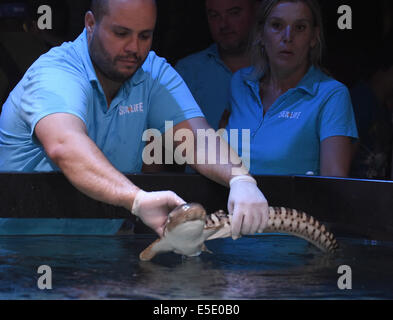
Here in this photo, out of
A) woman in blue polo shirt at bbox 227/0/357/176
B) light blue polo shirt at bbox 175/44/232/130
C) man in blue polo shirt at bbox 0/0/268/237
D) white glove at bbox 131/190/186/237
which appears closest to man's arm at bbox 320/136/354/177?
woman in blue polo shirt at bbox 227/0/357/176

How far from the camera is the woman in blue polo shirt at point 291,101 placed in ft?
11.1

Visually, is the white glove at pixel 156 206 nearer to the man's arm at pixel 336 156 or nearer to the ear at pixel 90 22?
the ear at pixel 90 22

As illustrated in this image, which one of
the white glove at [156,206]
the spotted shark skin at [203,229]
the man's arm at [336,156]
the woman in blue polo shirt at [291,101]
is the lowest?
the spotted shark skin at [203,229]

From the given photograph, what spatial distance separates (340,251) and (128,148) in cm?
113

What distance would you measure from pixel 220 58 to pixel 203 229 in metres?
2.14

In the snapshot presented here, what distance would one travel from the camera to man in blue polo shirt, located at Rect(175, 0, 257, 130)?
3953mm

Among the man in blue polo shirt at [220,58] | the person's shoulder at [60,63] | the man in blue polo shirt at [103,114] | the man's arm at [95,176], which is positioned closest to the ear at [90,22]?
the man in blue polo shirt at [103,114]

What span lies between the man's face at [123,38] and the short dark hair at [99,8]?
0.02 metres

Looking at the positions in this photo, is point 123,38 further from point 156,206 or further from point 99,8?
point 156,206

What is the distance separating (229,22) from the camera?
3.95m

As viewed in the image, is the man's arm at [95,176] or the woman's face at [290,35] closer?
the man's arm at [95,176]

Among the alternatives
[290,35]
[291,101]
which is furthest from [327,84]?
[290,35]

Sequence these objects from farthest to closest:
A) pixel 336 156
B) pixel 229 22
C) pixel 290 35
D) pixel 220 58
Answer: pixel 220 58 → pixel 229 22 → pixel 290 35 → pixel 336 156
